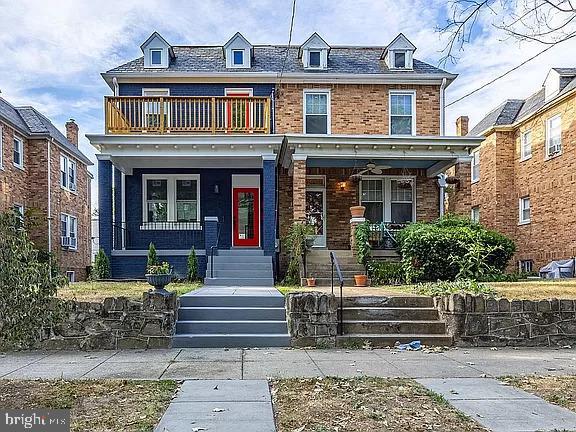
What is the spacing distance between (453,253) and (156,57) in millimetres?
11701

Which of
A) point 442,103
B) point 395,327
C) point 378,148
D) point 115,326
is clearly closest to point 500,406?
point 395,327

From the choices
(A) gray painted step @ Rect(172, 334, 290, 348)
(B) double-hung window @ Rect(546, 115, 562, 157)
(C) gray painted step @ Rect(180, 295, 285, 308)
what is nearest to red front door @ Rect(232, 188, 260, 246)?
(C) gray painted step @ Rect(180, 295, 285, 308)

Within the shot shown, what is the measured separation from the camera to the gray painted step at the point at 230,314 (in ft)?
26.5

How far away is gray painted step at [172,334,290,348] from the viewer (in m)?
7.39

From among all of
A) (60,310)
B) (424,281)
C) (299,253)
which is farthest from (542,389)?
(299,253)

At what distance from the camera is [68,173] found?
21.9 meters

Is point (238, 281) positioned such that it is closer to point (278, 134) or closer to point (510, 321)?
point (278, 134)

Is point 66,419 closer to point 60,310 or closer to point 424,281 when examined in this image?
point 60,310

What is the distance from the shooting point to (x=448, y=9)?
5875 millimetres

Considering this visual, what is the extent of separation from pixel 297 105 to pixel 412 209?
5280 millimetres

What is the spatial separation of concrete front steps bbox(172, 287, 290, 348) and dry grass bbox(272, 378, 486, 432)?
2.25m

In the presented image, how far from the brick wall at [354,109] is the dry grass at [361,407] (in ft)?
40.6

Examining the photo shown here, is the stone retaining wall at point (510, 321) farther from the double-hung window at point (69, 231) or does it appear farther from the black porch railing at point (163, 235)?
Result: the double-hung window at point (69, 231)

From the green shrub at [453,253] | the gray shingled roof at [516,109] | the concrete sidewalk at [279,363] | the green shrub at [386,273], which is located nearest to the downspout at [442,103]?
the gray shingled roof at [516,109]
